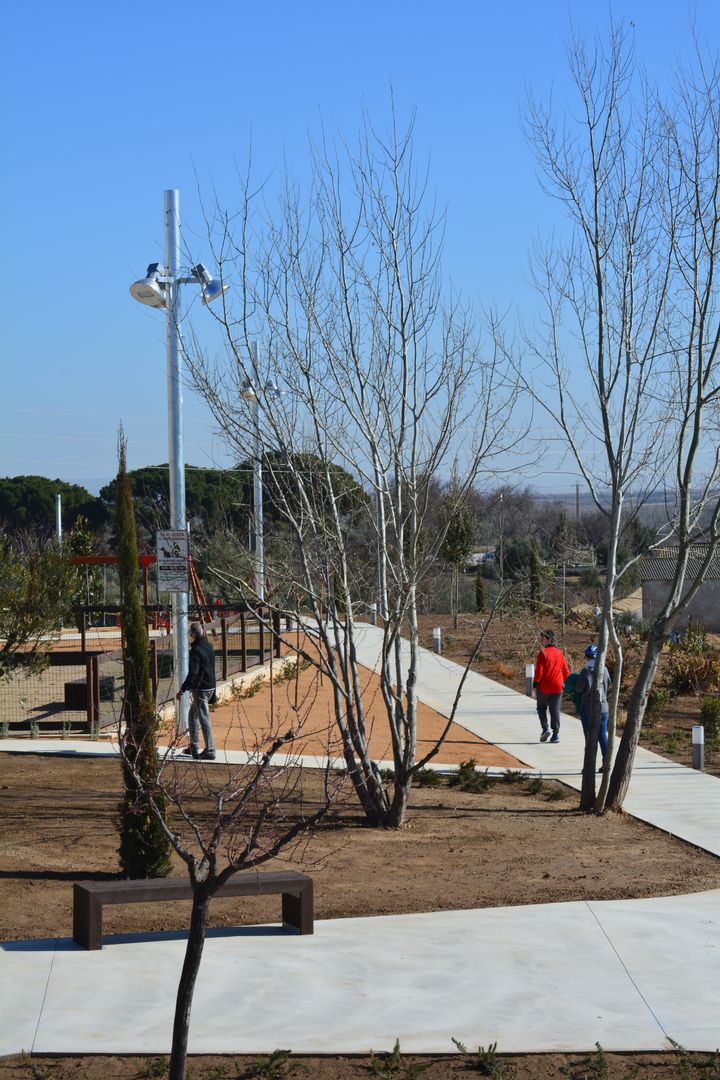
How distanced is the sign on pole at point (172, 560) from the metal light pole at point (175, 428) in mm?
153

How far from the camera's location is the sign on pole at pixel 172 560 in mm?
14211

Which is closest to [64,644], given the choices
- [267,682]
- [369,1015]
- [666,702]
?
[267,682]

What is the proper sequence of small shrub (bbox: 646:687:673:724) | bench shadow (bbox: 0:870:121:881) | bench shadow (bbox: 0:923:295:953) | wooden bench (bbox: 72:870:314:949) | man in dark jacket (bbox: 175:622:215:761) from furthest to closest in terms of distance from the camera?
1. small shrub (bbox: 646:687:673:724)
2. man in dark jacket (bbox: 175:622:215:761)
3. bench shadow (bbox: 0:870:121:881)
4. bench shadow (bbox: 0:923:295:953)
5. wooden bench (bbox: 72:870:314:949)

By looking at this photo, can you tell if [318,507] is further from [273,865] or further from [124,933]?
[124,933]

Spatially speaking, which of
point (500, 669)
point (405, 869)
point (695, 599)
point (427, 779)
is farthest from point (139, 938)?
point (695, 599)

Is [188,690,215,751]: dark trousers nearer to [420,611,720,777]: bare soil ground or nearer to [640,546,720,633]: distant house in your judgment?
[420,611,720,777]: bare soil ground

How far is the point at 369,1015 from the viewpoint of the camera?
6.14 meters

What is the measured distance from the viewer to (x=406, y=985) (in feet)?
21.8

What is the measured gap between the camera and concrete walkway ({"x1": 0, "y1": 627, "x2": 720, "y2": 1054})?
580 centimetres

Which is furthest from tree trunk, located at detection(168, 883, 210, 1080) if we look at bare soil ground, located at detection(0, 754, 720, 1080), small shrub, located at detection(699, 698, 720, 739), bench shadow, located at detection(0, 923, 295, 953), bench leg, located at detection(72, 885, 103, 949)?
small shrub, located at detection(699, 698, 720, 739)

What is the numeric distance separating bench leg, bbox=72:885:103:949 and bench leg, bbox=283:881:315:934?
3.77 ft

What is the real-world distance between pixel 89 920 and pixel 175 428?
912cm

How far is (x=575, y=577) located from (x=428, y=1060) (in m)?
40.0

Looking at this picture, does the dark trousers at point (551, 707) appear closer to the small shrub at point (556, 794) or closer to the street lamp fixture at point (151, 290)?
the small shrub at point (556, 794)
